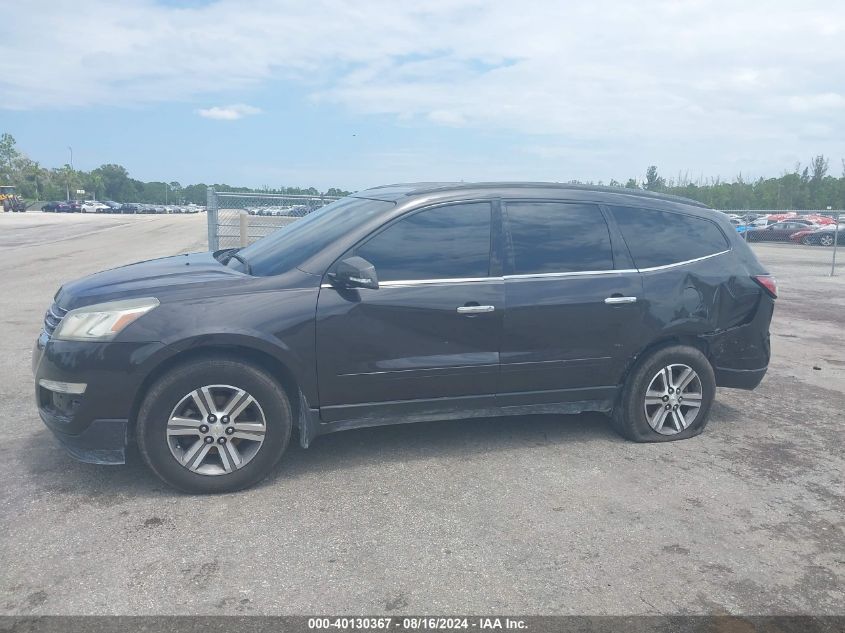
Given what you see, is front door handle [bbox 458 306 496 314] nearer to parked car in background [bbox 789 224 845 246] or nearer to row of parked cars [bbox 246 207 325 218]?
row of parked cars [bbox 246 207 325 218]

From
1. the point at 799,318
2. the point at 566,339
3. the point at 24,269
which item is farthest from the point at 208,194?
the point at 799,318

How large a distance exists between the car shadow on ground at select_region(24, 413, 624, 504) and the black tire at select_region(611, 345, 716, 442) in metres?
0.17

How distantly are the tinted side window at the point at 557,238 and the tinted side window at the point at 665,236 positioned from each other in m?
0.21

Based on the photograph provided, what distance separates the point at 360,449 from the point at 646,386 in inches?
80.9

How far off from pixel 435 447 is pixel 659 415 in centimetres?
163

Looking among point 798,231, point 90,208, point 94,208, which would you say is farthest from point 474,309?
point 90,208

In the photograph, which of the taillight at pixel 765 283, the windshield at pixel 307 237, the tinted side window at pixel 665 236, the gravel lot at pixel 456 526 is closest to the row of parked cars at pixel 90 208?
the gravel lot at pixel 456 526

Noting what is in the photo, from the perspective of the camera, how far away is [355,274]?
166 inches

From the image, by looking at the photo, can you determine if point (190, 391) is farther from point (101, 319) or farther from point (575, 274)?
point (575, 274)

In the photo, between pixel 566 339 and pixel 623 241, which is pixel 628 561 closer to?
pixel 566 339

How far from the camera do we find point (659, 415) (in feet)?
17.0

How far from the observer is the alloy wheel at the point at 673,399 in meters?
5.14

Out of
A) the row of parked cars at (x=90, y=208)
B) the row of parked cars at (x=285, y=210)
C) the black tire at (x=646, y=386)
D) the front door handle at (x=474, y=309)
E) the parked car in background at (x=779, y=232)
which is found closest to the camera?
the front door handle at (x=474, y=309)

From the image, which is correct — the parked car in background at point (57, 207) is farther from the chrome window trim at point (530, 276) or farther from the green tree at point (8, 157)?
the chrome window trim at point (530, 276)
